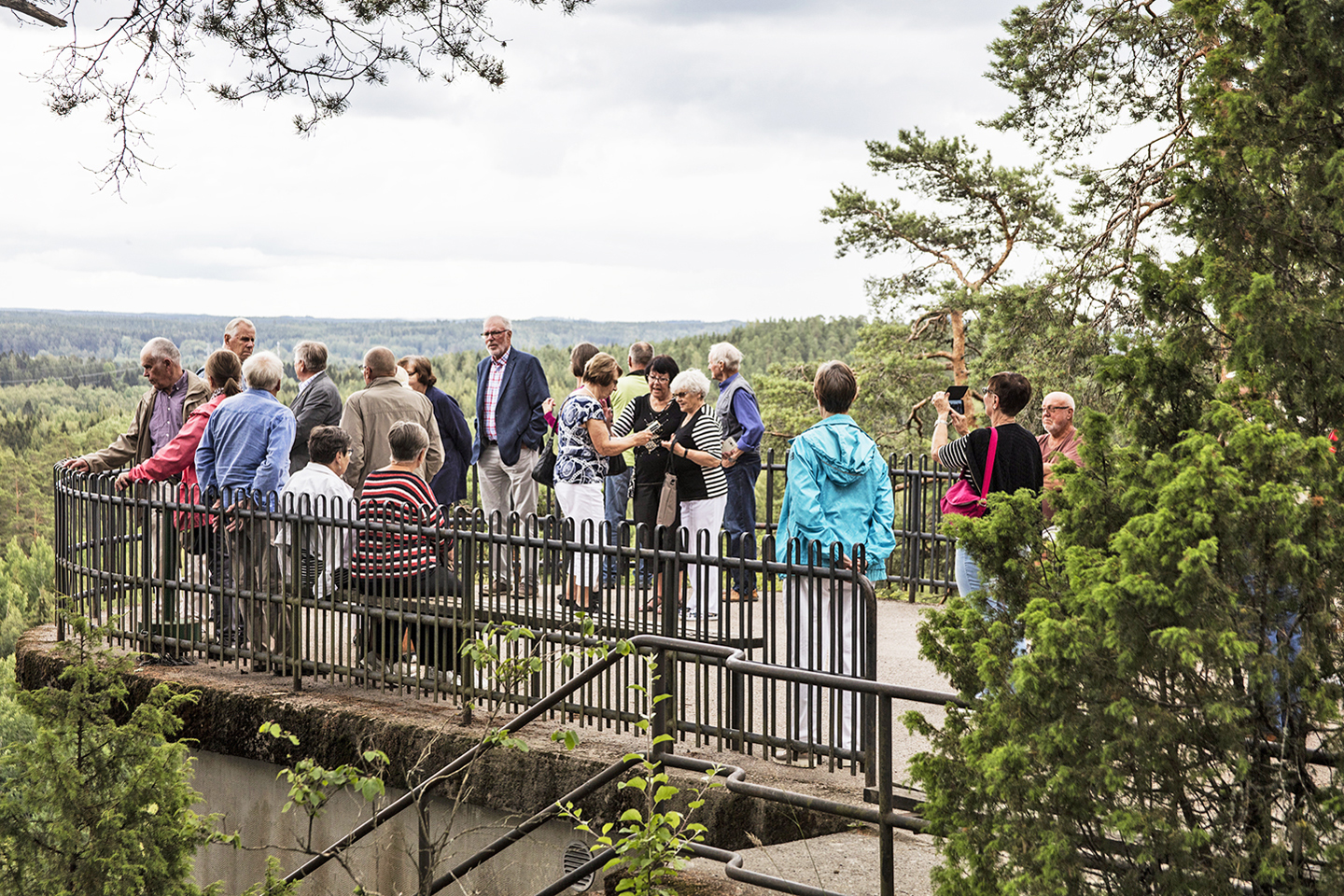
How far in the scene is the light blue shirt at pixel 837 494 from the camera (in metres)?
5.71

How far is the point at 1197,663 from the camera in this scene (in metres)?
2.66

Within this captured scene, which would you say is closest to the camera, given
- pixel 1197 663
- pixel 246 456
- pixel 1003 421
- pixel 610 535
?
pixel 1197 663

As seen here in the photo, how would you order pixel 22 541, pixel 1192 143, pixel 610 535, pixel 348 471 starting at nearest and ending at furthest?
pixel 1192 143 < pixel 610 535 < pixel 348 471 < pixel 22 541

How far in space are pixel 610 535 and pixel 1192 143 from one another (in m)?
3.81

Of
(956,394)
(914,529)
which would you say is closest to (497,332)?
(914,529)

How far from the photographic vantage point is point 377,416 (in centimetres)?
810

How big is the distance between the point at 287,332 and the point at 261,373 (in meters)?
147

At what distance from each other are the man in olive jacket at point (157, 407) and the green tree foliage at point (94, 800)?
366cm

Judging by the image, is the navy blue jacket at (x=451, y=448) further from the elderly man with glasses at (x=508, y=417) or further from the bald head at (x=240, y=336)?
the bald head at (x=240, y=336)

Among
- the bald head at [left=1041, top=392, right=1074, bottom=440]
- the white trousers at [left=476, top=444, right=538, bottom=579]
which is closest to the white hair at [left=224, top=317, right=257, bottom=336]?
the white trousers at [left=476, top=444, right=538, bottom=579]

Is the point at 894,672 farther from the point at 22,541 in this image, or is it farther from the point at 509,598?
the point at 22,541

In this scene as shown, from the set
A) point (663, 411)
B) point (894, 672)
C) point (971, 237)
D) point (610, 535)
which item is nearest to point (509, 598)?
point (610, 535)

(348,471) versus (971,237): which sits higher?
(971,237)

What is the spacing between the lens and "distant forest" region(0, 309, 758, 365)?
122438mm
